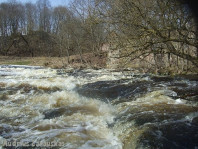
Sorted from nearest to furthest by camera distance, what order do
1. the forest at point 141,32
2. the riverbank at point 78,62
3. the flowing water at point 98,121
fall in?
the flowing water at point 98,121 → the forest at point 141,32 → the riverbank at point 78,62

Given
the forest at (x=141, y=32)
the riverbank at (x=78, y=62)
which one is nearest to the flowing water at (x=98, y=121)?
the forest at (x=141, y=32)

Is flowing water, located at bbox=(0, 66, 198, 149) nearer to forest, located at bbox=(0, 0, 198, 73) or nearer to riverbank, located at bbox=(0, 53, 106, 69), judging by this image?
forest, located at bbox=(0, 0, 198, 73)

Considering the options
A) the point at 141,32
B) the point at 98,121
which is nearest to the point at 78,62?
the point at 141,32

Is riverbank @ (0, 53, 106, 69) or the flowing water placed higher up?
riverbank @ (0, 53, 106, 69)

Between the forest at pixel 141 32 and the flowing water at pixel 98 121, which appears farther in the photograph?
the forest at pixel 141 32

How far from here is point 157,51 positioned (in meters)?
5.02

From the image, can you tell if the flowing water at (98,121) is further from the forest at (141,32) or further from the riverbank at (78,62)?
the riverbank at (78,62)

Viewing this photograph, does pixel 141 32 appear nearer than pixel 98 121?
No

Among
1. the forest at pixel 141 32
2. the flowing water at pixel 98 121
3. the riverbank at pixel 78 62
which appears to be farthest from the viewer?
the riverbank at pixel 78 62

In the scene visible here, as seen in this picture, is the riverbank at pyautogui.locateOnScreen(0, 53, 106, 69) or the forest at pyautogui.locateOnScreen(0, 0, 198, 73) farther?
the riverbank at pyautogui.locateOnScreen(0, 53, 106, 69)

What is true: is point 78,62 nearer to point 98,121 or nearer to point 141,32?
point 141,32

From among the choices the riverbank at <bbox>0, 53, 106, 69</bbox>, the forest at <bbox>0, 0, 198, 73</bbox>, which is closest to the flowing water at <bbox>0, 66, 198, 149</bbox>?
the forest at <bbox>0, 0, 198, 73</bbox>

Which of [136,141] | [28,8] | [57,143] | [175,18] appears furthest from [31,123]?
[28,8]

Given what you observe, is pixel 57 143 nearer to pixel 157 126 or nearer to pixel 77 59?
pixel 157 126
